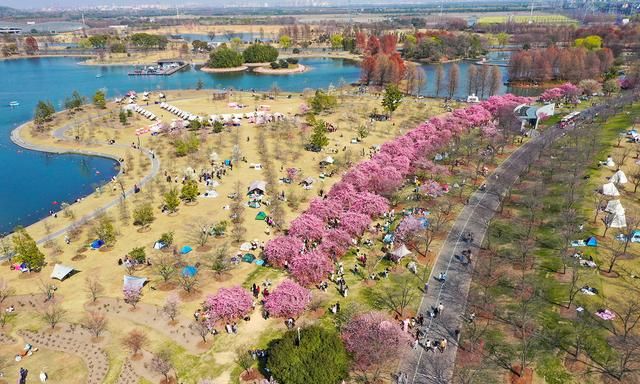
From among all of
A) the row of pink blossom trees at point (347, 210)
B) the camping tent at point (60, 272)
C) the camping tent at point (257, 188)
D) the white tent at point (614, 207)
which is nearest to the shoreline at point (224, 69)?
the row of pink blossom trees at point (347, 210)

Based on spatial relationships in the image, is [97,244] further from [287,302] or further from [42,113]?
[42,113]

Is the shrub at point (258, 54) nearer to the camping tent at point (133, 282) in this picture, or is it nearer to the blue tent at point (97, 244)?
the blue tent at point (97, 244)

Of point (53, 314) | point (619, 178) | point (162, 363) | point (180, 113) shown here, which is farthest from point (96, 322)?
point (180, 113)

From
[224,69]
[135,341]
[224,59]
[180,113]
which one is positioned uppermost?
[224,59]

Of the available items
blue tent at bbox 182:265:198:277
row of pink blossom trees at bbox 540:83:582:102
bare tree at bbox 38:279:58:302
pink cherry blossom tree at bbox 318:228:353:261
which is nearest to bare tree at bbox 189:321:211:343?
blue tent at bbox 182:265:198:277

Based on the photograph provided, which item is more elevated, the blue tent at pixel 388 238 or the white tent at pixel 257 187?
the white tent at pixel 257 187

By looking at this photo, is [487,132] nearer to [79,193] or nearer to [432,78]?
[79,193]
